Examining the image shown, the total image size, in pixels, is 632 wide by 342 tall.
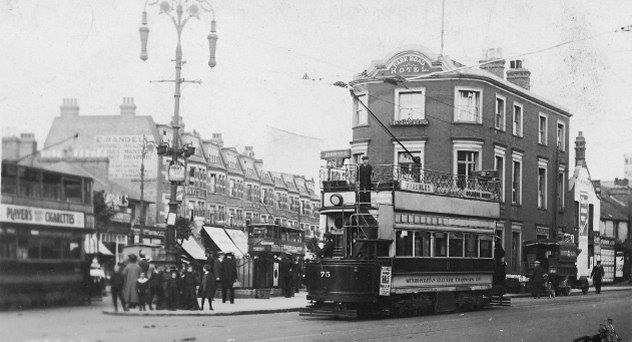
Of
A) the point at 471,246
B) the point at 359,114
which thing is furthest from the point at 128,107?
the point at 359,114

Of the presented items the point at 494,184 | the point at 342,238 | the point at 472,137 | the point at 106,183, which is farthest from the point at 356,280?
the point at 472,137

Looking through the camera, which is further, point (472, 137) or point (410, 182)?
point (472, 137)

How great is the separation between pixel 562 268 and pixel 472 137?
6.21 metres

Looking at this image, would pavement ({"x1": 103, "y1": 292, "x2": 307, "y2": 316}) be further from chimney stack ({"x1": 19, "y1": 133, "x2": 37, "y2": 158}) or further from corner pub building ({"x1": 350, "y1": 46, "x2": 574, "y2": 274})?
corner pub building ({"x1": 350, "y1": 46, "x2": 574, "y2": 274})

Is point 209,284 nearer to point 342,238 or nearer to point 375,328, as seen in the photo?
point 342,238

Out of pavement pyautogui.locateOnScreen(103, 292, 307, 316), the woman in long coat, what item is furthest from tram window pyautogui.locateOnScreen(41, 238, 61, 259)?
pavement pyautogui.locateOnScreen(103, 292, 307, 316)

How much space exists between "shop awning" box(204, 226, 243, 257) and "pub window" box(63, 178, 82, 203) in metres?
17.8

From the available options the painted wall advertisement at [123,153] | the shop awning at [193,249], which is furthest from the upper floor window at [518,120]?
the painted wall advertisement at [123,153]

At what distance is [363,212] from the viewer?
18156 mm

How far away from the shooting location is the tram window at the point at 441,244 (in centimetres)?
1969

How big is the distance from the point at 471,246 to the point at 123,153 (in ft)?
45.4

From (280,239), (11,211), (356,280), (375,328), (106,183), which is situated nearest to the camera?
(11,211)

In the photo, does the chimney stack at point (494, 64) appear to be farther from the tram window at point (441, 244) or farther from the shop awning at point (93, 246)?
the shop awning at point (93, 246)

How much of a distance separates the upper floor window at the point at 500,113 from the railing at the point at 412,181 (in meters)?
11.4
